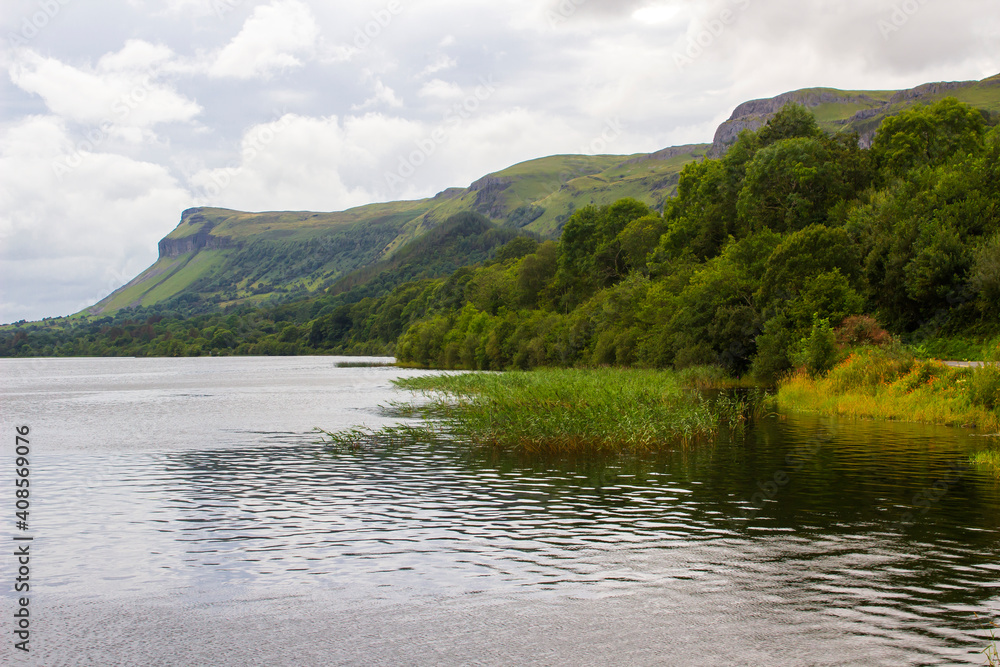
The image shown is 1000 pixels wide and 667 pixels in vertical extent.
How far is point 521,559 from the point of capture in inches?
633

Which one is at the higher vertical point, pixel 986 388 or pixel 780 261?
pixel 780 261

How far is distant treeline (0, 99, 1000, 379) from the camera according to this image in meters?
60.2

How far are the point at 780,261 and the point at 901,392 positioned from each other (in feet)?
93.0

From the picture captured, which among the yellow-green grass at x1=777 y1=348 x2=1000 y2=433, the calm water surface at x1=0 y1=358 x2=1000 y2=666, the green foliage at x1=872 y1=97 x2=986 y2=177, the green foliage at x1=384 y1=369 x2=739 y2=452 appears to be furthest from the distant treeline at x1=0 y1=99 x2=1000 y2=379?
the calm water surface at x1=0 y1=358 x2=1000 y2=666

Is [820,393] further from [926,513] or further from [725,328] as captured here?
[926,513]

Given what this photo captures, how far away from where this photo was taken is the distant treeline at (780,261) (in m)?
60.2

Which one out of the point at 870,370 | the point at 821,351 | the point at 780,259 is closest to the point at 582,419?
the point at 870,370

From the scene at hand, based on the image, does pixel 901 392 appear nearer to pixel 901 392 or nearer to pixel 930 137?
pixel 901 392

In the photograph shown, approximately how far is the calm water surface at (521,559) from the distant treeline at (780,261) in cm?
3208

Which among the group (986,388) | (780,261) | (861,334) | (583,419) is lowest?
(583,419)

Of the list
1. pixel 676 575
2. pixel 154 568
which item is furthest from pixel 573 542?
pixel 154 568

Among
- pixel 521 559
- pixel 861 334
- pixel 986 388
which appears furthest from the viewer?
pixel 861 334

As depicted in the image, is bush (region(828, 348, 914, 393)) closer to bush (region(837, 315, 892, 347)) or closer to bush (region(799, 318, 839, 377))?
bush (region(799, 318, 839, 377))

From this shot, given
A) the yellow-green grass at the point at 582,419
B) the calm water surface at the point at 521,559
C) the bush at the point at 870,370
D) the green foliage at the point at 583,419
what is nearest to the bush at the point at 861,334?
the bush at the point at 870,370
